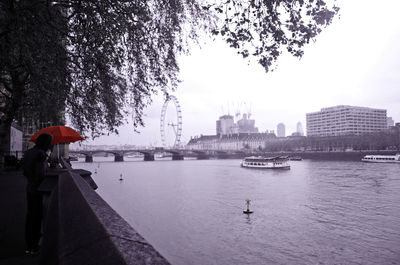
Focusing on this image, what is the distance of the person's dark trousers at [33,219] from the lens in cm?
648

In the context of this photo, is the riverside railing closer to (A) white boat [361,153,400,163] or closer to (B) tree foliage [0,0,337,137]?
(B) tree foliage [0,0,337,137]

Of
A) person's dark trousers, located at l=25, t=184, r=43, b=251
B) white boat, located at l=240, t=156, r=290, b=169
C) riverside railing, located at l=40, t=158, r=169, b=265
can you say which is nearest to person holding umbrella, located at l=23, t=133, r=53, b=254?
person's dark trousers, located at l=25, t=184, r=43, b=251

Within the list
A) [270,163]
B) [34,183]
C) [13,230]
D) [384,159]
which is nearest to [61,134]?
[13,230]

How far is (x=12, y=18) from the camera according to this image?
726 cm

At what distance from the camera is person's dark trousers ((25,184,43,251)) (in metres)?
6.48

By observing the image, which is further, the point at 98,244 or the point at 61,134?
the point at 61,134

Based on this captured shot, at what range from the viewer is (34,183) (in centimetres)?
663

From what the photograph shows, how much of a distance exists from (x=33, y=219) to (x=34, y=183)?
712 mm

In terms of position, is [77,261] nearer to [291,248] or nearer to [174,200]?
[291,248]

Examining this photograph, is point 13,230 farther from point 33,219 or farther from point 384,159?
point 384,159

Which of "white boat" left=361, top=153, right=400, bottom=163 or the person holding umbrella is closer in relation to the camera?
the person holding umbrella

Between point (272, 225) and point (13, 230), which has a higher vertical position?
point (13, 230)

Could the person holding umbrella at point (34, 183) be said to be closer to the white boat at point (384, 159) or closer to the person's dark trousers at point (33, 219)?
the person's dark trousers at point (33, 219)

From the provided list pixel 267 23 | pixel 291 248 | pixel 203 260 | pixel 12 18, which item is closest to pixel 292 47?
pixel 267 23
